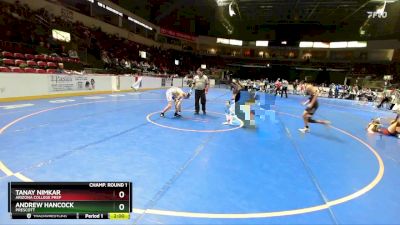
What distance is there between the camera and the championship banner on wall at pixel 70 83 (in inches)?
617

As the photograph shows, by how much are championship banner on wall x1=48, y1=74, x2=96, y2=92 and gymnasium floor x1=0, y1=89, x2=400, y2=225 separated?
6.78m

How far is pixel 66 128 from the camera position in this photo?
26.5 ft

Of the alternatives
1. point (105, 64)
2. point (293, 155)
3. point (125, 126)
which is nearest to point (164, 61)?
point (105, 64)

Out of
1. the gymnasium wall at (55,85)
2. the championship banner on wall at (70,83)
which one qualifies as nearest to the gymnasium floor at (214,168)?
the gymnasium wall at (55,85)

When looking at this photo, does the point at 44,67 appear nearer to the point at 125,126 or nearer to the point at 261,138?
the point at 125,126

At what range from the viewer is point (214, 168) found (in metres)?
5.43

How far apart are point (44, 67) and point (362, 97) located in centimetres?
3085
